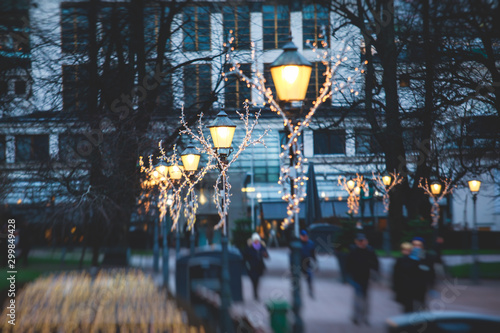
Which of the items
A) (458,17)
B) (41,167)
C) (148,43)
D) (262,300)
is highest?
(148,43)

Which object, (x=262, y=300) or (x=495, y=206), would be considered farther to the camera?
(x=495, y=206)

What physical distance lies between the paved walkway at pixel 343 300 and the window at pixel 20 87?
7.85 m

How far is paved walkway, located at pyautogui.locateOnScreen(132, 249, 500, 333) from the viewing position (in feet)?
42.3

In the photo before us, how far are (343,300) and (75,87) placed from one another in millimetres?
11835

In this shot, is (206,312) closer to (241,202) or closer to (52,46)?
(52,46)

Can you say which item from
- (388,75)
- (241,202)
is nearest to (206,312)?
A: (388,75)

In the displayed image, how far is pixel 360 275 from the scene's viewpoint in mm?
12719

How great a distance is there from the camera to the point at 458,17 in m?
16.0

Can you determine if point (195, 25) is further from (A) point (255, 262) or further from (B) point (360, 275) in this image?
(B) point (360, 275)

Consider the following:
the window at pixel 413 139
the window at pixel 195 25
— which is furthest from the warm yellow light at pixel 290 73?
the window at pixel 413 139

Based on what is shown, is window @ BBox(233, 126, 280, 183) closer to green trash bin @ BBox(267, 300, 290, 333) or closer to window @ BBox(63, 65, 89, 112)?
window @ BBox(63, 65, 89, 112)

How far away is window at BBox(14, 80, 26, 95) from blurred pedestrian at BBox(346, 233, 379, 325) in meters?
13.0

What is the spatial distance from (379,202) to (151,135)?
2674 centimetres

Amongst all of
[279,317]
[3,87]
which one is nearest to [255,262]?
[279,317]
